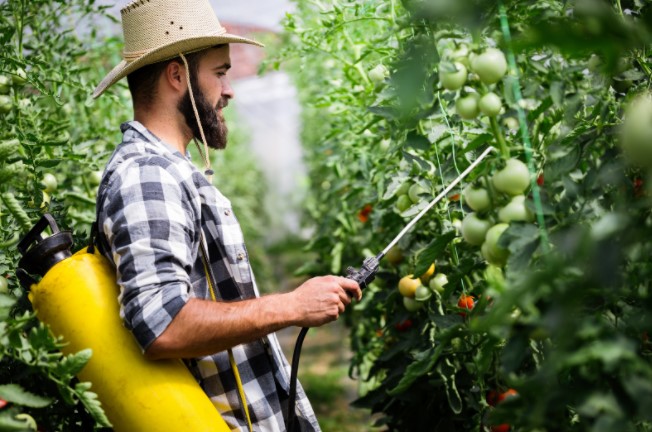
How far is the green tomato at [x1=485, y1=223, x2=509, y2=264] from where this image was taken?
1012mm

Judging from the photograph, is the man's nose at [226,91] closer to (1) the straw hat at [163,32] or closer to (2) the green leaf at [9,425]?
(1) the straw hat at [163,32]

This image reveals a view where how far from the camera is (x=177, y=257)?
51.2 inches

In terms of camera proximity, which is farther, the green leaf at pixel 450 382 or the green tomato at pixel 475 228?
the green leaf at pixel 450 382

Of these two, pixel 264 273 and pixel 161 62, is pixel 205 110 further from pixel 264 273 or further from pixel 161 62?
pixel 264 273

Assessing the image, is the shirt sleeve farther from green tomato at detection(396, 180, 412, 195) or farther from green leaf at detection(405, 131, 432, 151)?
green tomato at detection(396, 180, 412, 195)

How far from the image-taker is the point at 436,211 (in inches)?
66.1

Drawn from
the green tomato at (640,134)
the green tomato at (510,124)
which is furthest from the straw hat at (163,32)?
the green tomato at (640,134)

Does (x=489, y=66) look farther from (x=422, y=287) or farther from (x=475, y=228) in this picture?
(x=422, y=287)

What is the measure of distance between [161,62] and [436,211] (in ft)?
2.42

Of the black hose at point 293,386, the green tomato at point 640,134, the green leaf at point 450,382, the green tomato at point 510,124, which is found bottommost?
the green leaf at point 450,382

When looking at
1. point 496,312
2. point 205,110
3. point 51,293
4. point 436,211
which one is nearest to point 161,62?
point 205,110

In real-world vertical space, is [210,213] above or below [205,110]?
below

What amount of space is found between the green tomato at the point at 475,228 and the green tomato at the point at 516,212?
36 millimetres

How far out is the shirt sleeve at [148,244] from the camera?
1261 millimetres
